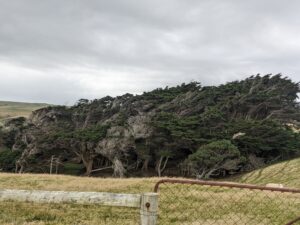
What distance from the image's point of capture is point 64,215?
9.52 meters

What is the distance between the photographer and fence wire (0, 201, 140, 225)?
29.3 feet

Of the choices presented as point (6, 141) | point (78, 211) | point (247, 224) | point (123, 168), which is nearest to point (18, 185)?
point (78, 211)

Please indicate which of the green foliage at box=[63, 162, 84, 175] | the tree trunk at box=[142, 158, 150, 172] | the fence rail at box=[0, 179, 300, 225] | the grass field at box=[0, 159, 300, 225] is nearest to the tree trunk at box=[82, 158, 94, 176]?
the green foliage at box=[63, 162, 84, 175]

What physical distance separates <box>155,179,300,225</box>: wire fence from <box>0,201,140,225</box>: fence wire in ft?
2.91

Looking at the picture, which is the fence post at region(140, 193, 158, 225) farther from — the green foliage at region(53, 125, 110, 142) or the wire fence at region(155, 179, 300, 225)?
the green foliage at region(53, 125, 110, 142)

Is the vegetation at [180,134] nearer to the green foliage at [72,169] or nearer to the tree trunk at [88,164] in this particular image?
the tree trunk at [88,164]

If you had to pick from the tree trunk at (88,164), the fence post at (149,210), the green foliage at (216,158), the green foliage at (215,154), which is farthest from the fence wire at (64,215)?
the tree trunk at (88,164)

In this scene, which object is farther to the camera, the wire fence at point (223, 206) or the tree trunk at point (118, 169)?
the tree trunk at point (118, 169)

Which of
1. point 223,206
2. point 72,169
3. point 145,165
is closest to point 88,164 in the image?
point 72,169

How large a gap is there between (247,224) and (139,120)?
3992 centimetres

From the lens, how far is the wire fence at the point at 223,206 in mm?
9859

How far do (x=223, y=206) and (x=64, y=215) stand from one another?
Answer: 4270 mm

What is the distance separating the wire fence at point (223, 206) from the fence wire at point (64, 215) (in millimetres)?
886

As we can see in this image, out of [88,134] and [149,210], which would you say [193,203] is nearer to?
[149,210]
